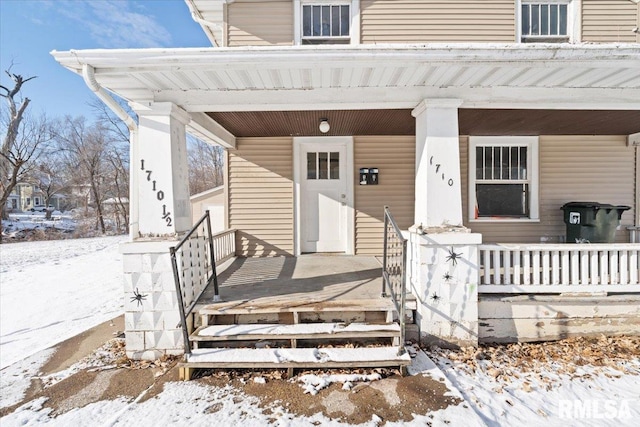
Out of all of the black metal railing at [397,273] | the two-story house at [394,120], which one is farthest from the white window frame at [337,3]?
the black metal railing at [397,273]

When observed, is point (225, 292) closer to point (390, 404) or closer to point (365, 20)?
point (390, 404)

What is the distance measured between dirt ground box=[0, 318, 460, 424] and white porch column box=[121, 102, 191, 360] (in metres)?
0.27

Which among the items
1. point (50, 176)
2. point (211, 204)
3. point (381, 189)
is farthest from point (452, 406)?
point (50, 176)

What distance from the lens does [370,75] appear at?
2.85m

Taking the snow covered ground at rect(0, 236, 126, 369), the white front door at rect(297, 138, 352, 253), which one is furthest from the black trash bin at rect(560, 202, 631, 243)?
the snow covered ground at rect(0, 236, 126, 369)

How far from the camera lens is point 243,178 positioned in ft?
17.4

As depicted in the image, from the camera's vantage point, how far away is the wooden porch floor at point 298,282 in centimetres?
311

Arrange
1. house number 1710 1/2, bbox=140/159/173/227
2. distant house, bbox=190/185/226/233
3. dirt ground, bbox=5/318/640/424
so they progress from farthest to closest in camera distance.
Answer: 1. distant house, bbox=190/185/226/233
2. house number 1710 1/2, bbox=140/159/173/227
3. dirt ground, bbox=5/318/640/424

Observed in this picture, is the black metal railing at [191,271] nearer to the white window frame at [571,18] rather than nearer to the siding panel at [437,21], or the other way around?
the siding panel at [437,21]

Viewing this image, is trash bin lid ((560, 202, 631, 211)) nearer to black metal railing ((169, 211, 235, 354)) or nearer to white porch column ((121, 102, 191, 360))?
black metal railing ((169, 211, 235, 354))

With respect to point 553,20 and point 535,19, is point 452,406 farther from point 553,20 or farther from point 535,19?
point 553,20
